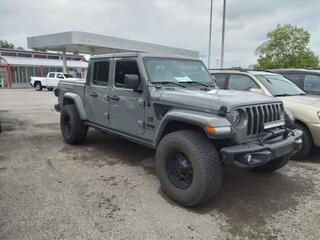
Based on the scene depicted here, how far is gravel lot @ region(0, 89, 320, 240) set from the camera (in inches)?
120

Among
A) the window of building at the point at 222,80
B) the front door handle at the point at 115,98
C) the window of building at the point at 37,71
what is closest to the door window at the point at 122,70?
the front door handle at the point at 115,98

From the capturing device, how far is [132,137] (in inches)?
185

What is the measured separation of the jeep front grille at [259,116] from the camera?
11.6 ft

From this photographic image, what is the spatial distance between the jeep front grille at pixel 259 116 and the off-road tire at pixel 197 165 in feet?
1.83

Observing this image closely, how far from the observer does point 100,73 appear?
5.46 metres

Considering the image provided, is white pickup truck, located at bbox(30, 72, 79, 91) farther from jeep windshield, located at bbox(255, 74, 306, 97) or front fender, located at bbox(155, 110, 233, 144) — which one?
front fender, located at bbox(155, 110, 233, 144)

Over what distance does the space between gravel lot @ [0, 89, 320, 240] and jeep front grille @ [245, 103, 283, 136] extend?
0.97 m

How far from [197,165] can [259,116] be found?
41.0 inches

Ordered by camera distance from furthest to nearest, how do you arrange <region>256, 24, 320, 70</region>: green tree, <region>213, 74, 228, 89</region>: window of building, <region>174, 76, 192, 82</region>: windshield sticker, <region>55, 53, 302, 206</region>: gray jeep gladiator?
1. <region>256, 24, 320, 70</region>: green tree
2. <region>213, 74, 228, 89</region>: window of building
3. <region>174, 76, 192, 82</region>: windshield sticker
4. <region>55, 53, 302, 206</region>: gray jeep gladiator

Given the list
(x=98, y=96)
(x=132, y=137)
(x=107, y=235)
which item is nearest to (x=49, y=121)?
(x=98, y=96)

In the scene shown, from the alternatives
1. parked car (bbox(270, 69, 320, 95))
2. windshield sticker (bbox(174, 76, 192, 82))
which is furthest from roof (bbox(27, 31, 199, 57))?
windshield sticker (bbox(174, 76, 192, 82))

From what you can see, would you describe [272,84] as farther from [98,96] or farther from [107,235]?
[107,235]

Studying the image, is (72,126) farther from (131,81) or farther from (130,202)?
(130,202)

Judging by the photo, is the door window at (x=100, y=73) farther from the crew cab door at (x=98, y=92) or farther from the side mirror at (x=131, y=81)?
the side mirror at (x=131, y=81)
